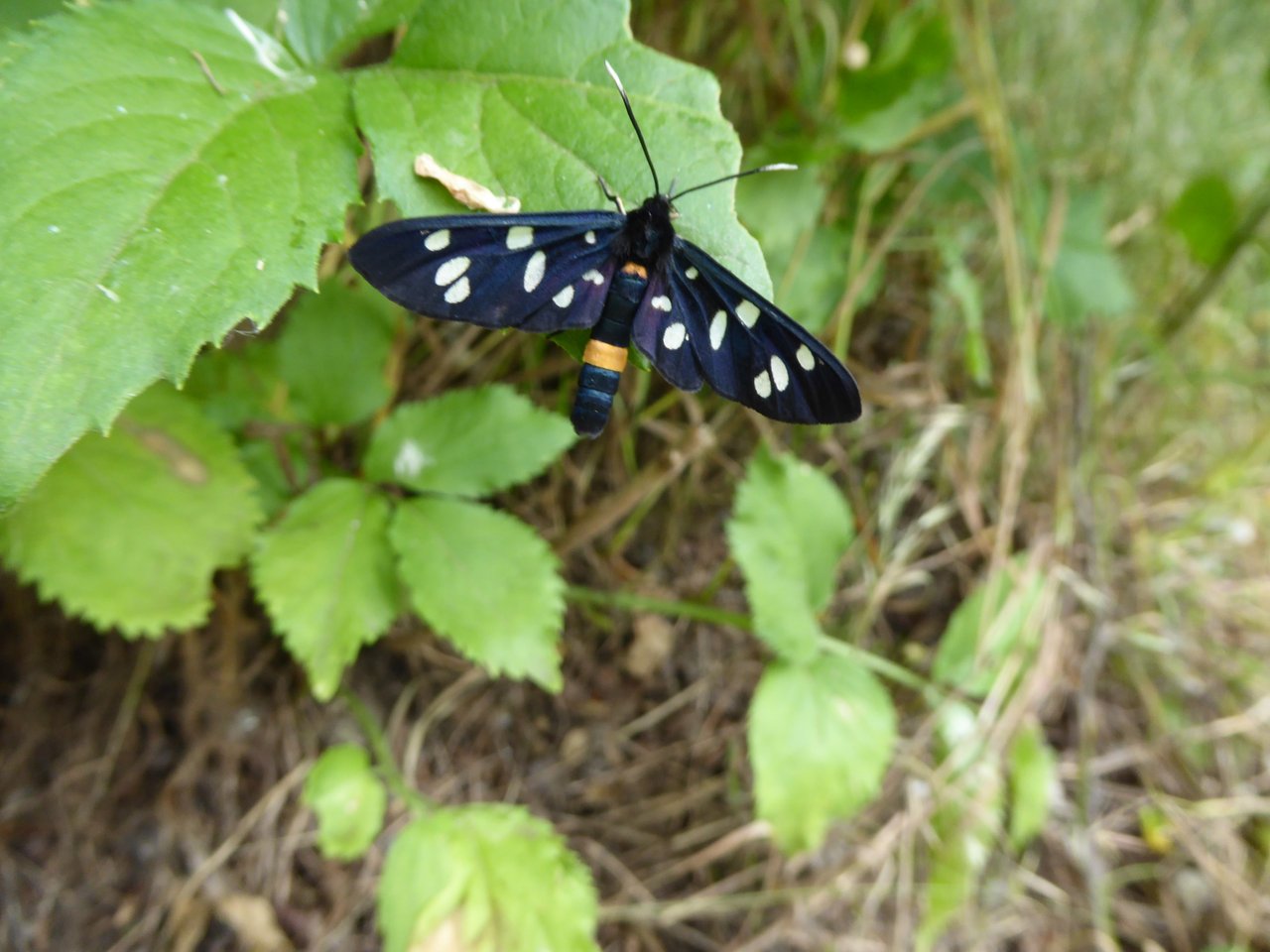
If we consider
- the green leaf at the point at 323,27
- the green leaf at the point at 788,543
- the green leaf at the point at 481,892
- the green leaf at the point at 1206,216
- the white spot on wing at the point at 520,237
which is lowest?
the green leaf at the point at 481,892

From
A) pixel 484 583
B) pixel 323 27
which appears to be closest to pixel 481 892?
A: pixel 484 583

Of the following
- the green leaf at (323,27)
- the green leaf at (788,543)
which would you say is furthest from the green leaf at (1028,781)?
the green leaf at (323,27)

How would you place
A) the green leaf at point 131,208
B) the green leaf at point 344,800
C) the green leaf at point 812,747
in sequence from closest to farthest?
the green leaf at point 131,208 < the green leaf at point 344,800 < the green leaf at point 812,747

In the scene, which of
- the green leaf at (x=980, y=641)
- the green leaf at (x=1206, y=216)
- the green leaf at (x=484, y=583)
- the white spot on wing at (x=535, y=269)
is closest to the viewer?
the white spot on wing at (x=535, y=269)

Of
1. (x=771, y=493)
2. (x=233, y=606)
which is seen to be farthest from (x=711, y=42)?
(x=233, y=606)

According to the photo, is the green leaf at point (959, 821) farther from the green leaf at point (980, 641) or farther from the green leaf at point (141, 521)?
the green leaf at point (141, 521)

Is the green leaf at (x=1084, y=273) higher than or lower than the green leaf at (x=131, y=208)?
lower

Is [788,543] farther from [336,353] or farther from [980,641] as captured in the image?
[336,353]
